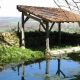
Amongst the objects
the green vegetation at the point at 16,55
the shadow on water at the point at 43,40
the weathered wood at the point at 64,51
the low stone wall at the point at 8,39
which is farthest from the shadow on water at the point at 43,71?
the low stone wall at the point at 8,39

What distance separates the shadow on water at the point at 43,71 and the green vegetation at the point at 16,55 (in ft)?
2.68

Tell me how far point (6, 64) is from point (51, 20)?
488 centimetres

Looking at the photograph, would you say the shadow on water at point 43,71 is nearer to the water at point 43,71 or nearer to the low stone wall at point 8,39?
the water at point 43,71

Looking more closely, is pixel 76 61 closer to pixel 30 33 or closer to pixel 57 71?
pixel 57 71

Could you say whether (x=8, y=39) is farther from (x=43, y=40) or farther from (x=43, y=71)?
(x=43, y=71)

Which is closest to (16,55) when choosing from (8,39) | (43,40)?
(8,39)

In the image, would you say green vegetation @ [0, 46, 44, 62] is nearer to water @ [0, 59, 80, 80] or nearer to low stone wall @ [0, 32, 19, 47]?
water @ [0, 59, 80, 80]

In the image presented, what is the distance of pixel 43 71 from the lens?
41.1ft

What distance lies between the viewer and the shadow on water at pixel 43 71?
11.1 metres

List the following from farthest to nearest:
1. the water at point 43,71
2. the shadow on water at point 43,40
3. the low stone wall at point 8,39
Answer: the shadow on water at point 43,40 → the low stone wall at point 8,39 → the water at point 43,71

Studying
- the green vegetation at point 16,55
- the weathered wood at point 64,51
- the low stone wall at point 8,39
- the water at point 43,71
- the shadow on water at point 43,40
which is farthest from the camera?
the shadow on water at point 43,40

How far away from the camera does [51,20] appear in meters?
16.5

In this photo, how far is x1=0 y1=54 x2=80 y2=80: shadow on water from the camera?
11091 mm

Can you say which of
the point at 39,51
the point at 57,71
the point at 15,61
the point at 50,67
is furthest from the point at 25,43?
the point at 57,71
